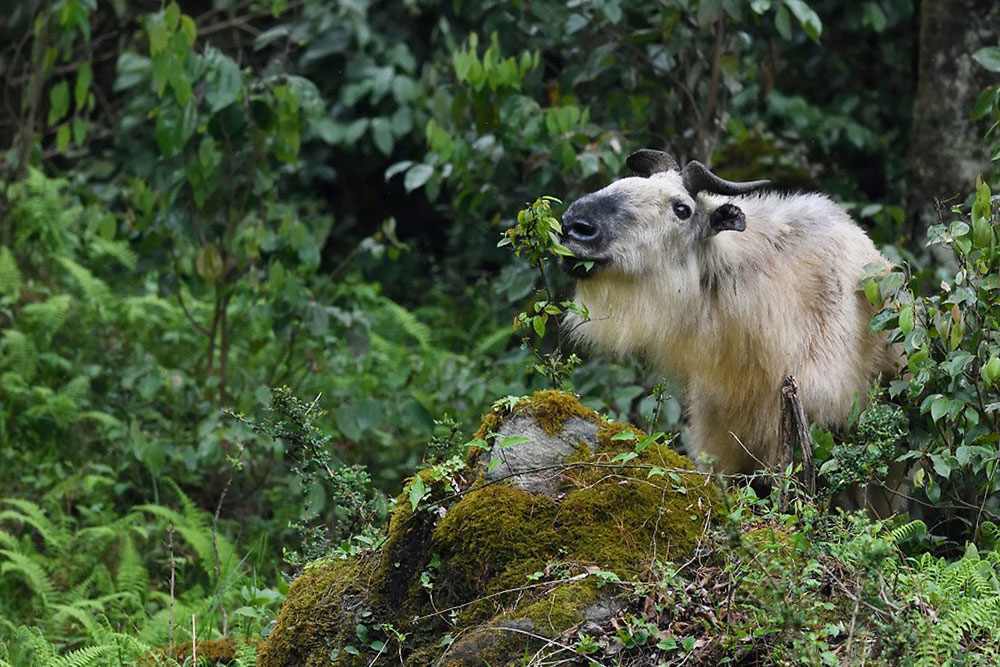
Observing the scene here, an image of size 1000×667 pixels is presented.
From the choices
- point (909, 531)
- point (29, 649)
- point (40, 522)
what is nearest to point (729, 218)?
point (909, 531)

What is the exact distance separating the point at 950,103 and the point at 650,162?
2592 mm

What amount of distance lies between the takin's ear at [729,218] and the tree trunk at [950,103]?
2.37 metres

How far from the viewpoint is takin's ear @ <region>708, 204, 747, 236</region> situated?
649 cm

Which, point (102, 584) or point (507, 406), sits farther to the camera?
point (102, 584)

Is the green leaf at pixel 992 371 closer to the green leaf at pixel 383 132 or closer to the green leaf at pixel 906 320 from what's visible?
the green leaf at pixel 906 320

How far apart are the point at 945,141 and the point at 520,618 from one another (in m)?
5.30

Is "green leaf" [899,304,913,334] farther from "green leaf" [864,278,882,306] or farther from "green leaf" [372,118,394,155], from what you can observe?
"green leaf" [372,118,394,155]

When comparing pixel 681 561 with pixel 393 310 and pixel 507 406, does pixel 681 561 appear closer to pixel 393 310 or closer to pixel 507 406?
pixel 507 406

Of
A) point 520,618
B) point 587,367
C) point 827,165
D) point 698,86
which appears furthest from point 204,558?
point 827,165

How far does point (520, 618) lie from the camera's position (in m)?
4.40

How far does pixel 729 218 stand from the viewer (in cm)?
650

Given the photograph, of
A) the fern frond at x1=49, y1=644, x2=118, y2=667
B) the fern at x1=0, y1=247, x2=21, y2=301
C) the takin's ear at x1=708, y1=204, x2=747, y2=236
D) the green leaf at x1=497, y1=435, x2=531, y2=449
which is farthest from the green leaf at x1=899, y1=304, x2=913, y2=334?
the fern at x1=0, y1=247, x2=21, y2=301

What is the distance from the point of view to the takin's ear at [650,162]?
693 cm

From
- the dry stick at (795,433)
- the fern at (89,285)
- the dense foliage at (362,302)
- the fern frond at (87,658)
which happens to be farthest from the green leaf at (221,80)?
the dry stick at (795,433)
